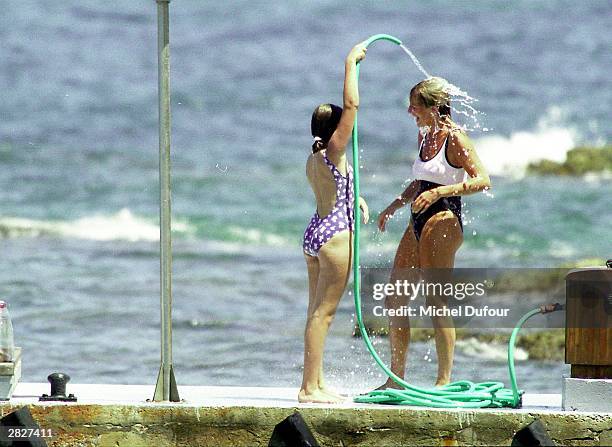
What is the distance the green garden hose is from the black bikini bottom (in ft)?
1.10

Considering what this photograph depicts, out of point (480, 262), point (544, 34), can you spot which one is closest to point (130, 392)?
point (480, 262)

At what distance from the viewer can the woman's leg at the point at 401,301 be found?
21.5 ft

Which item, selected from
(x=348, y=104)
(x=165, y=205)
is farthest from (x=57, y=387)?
(x=348, y=104)

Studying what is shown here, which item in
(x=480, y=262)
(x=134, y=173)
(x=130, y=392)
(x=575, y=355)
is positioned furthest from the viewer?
(x=134, y=173)

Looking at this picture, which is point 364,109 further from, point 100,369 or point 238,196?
point 100,369

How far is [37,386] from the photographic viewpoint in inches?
269

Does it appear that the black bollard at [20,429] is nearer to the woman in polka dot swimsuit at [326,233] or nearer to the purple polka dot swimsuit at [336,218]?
the woman in polka dot swimsuit at [326,233]

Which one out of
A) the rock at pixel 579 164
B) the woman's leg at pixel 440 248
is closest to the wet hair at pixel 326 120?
the woman's leg at pixel 440 248

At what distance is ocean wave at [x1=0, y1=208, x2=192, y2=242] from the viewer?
20469 millimetres

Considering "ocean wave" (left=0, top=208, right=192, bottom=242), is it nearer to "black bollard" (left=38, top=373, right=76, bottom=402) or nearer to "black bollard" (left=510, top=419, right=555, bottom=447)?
"black bollard" (left=38, top=373, right=76, bottom=402)

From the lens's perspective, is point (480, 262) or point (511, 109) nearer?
point (480, 262)

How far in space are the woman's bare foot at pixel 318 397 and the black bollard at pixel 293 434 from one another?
0.36 m

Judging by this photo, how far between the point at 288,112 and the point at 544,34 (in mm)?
5905

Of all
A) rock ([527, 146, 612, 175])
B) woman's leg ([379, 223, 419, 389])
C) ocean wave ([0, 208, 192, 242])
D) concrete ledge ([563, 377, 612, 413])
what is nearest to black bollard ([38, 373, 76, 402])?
woman's leg ([379, 223, 419, 389])
